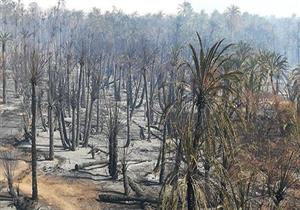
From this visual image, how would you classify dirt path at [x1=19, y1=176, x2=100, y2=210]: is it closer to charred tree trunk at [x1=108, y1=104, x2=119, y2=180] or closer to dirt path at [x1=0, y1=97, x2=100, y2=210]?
dirt path at [x1=0, y1=97, x2=100, y2=210]

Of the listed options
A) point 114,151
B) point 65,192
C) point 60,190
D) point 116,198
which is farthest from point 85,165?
point 116,198

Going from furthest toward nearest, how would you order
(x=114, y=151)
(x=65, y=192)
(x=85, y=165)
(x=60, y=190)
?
(x=85, y=165) → (x=114, y=151) → (x=60, y=190) → (x=65, y=192)

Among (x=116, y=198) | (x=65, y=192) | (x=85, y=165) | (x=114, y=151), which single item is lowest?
(x=65, y=192)

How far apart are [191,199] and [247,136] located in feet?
60.9

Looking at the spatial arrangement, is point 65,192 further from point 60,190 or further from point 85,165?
point 85,165

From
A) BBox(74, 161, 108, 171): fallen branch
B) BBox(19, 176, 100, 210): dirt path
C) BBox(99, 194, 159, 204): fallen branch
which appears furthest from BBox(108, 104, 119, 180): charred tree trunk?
BBox(99, 194, 159, 204): fallen branch

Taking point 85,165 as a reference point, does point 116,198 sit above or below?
below

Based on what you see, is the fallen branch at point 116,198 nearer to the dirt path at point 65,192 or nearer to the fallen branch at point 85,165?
the dirt path at point 65,192

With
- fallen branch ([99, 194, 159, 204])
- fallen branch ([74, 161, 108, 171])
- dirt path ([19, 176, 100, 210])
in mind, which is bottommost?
dirt path ([19, 176, 100, 210])

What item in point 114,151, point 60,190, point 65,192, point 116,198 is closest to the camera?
point 116,198

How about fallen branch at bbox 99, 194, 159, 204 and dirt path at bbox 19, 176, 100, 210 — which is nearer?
dirt path at bbox 19, 176, 100, 210

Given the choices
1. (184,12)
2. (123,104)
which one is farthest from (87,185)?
(184,12)

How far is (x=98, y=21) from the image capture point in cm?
12231

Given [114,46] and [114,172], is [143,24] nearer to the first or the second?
[114,46]
